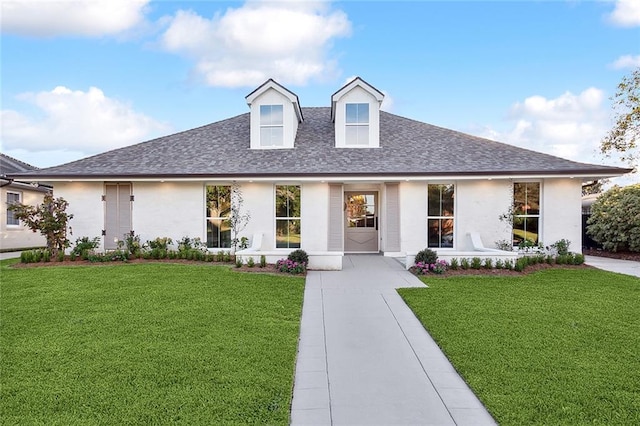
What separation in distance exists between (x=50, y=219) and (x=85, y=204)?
1401 mm

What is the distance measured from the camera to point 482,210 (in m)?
12.6

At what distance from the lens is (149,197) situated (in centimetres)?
1293

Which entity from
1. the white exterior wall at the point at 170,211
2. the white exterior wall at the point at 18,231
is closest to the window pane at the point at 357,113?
the white exterior wall at the point at 170,211

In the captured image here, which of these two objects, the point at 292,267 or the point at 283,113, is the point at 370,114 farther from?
the point at 292,267

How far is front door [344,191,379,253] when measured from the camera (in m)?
14.7

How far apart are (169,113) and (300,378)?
1817 centimetres

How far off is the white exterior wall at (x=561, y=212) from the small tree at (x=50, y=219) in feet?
54.7

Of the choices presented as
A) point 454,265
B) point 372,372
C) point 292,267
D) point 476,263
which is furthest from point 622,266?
point 372,372

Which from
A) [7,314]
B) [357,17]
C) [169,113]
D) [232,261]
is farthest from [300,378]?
[169,113]

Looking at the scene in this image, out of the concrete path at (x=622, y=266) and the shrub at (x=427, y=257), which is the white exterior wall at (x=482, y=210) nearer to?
the concrete path at (x=622, y=266)

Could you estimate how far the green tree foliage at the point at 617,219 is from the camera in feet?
46.1

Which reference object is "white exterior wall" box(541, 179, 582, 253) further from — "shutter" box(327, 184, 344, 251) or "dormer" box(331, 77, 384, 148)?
"shutter" box(327, 184, 344, 251)

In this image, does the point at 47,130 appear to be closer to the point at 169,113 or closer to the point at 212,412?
the point at 169,113

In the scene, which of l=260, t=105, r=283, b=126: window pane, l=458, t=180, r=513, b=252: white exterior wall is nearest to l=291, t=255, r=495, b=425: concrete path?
l=458, t=180, r=513, b=252: white exterior wall
